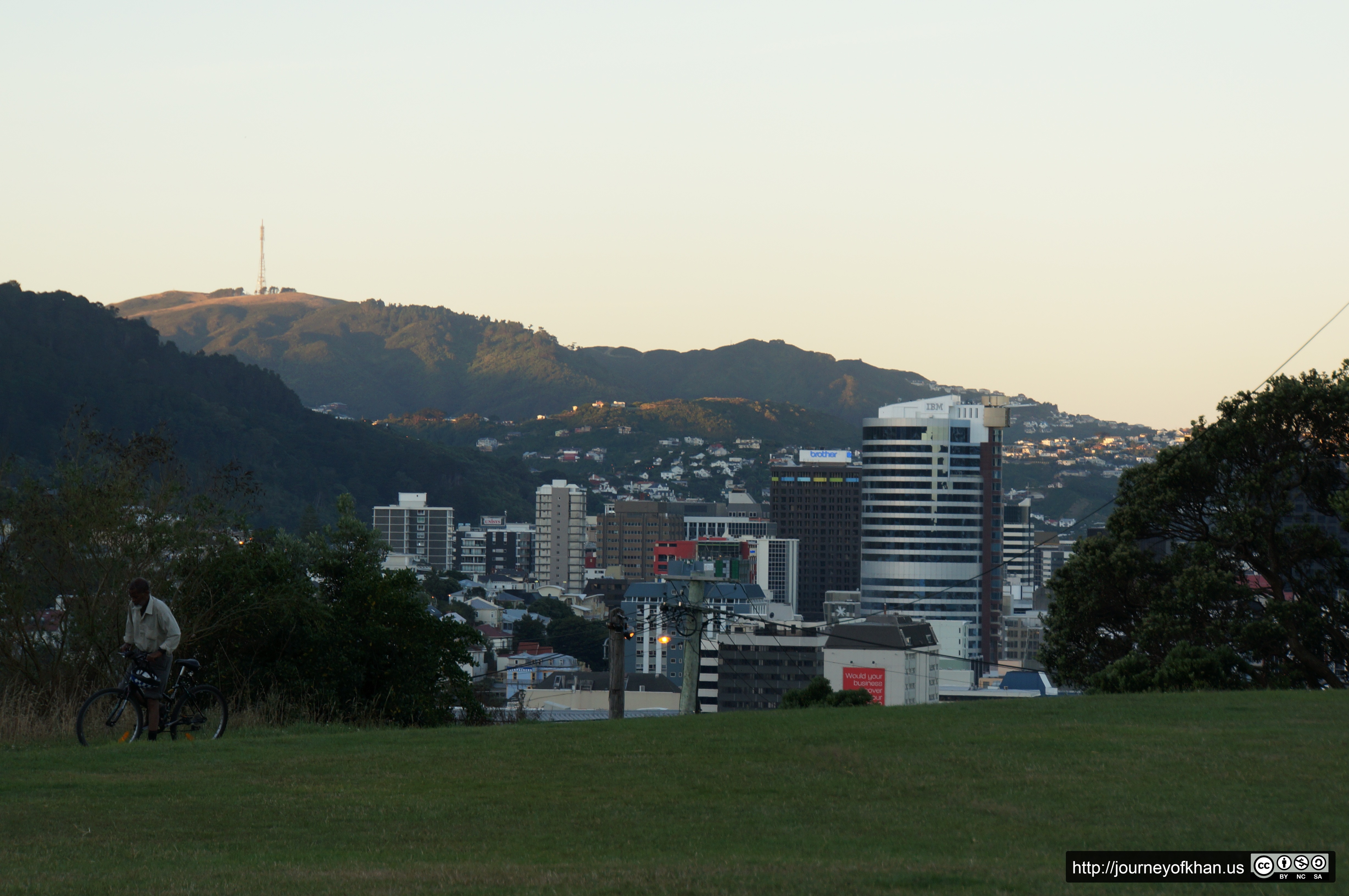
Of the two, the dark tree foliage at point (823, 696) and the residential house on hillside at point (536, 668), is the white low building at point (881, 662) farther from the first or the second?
the dark tree foliage at point (823, 696)

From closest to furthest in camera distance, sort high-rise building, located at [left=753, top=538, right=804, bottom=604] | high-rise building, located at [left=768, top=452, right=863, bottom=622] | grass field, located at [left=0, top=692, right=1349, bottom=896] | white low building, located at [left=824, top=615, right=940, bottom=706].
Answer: grass field, located at [left=0, top=692, right=1349, bottom=896], white low building, located at [left=824, top=615, right=940, bottom=706], high-rise building, located at [left=753, top=538, right=804, bottom=604], high-rise building, located at [left=768, top=452, right=863, bottom=622]

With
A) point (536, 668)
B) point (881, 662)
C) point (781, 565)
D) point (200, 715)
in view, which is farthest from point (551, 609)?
point (200, 715)

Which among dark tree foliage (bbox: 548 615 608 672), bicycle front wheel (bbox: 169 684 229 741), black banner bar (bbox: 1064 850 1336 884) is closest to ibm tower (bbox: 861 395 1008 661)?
dark tree foliage (bbox: 548 615 608 672)

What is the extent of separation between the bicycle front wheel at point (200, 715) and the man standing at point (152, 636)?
256 mm

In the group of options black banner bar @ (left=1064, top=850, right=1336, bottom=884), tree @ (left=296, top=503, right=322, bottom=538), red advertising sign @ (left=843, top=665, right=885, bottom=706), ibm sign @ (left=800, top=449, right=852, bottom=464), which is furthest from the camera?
ibm sign @ (left=800, top=449, right=852, bottom=464)

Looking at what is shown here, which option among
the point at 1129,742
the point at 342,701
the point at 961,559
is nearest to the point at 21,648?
the point at 342,701

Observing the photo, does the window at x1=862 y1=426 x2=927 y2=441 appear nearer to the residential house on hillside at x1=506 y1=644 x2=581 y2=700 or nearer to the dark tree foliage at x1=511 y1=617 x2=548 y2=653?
the dark tree foliage at x1=511 y1=617 x2=548 y2=653

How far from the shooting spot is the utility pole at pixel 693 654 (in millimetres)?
25812

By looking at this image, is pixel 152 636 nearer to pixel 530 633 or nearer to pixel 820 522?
pixel 530 633

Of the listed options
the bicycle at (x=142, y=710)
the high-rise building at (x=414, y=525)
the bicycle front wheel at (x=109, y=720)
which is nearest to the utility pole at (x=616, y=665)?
the bicycle at (x=142, y=710)

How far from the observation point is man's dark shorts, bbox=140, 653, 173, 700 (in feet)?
34.9

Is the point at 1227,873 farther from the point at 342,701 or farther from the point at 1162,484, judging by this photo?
the point at 1162,484

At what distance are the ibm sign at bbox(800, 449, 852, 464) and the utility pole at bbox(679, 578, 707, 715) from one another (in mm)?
166786

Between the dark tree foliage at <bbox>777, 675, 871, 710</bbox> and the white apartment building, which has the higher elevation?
the dark tree foliage at <bbox>777, 675, 871, 710</bbox>
